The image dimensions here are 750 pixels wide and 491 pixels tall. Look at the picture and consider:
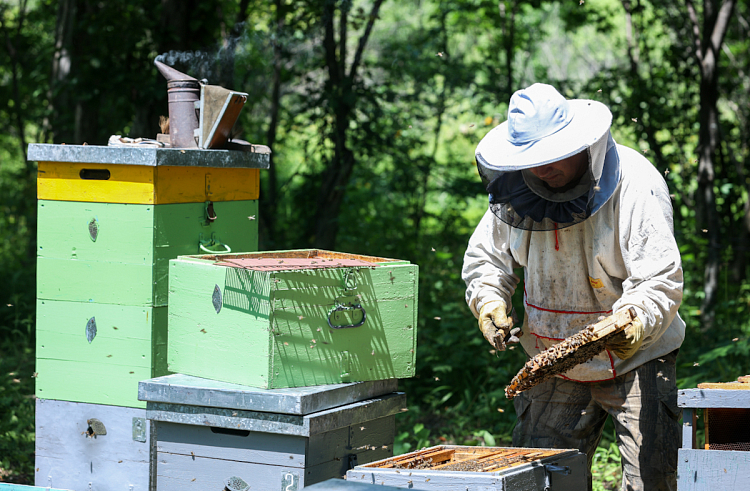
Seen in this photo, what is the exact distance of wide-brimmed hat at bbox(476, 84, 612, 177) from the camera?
6.09 ft

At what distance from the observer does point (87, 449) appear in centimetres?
248

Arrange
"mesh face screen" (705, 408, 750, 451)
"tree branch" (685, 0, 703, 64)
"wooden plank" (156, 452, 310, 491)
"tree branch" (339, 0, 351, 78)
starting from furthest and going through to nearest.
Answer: "tree branch" (339, 0, 351, 78), "tree branch" (685, 0, 703, 64), "wooden plank" (156, 452, 310, 491), "mesh face screen" (705, 408, 750, 451)

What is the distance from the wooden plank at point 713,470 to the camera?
1575mm

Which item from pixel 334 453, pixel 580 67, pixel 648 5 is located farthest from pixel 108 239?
pixel 580 67

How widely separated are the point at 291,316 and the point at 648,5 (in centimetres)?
588

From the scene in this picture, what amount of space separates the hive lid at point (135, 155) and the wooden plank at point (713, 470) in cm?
169

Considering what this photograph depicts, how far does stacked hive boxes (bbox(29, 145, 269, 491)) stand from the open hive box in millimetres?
903

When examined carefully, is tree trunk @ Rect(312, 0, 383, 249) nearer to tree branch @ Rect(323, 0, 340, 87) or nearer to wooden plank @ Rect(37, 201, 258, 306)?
tree branch @ Rect(323, 0, 340, 87)

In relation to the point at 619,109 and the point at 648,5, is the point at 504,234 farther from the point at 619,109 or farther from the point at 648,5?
the point at 648,5

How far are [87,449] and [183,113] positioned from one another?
1.23m

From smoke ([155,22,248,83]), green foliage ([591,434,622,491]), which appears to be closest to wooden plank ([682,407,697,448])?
green foliage ([591,434,622,491])

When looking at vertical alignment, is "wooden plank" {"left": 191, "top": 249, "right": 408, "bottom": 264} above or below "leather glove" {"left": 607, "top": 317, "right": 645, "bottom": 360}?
above

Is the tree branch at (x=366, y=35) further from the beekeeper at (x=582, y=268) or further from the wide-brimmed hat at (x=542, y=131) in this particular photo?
the wide-brimmed hat at (x=542, y=131)

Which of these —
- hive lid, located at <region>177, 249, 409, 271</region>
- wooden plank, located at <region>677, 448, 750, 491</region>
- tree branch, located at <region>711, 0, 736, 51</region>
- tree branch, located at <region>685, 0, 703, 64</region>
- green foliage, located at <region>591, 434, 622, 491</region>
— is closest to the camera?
wooden plank, located at <region>677, 448, 750, 491</region>
